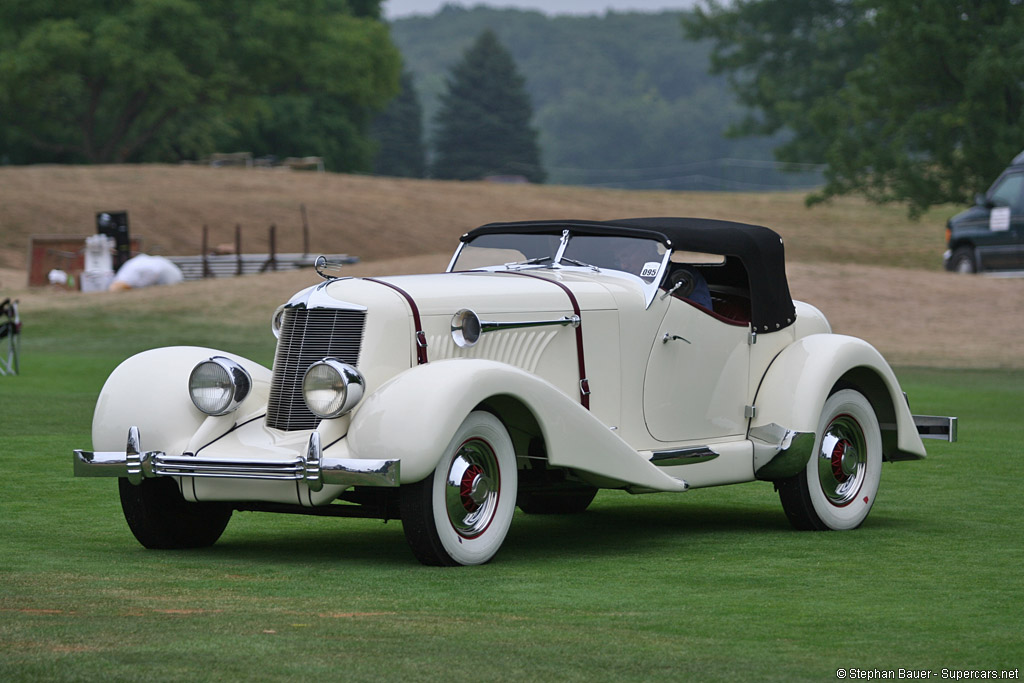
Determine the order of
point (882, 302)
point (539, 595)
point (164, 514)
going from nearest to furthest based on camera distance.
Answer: point (539, 595) → point (164, 514) → point (882, 302)

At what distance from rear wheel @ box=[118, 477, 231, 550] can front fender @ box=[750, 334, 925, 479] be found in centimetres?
302

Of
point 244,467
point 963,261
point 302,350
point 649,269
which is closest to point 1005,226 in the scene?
point 963,261

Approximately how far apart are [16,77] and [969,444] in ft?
166

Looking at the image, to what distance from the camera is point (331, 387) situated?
282 inches

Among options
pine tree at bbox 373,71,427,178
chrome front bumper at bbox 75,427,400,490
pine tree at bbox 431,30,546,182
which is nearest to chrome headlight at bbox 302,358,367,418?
chrome front bumper at bbox 75,427,400,490

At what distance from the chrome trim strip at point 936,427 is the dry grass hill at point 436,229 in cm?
1565

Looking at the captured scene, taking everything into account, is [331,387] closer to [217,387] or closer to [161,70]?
[217,387]

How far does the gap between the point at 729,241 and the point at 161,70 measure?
2081 inches

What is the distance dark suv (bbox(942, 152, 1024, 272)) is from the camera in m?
29.6

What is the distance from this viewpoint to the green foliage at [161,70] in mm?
58500

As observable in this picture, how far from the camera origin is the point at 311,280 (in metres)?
31.5

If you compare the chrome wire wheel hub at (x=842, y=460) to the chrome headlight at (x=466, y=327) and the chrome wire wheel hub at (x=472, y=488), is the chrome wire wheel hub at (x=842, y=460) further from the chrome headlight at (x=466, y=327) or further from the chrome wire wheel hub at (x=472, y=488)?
the chrome headlight at (x=466, y=327)

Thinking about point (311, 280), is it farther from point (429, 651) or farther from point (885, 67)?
point (429, 651)

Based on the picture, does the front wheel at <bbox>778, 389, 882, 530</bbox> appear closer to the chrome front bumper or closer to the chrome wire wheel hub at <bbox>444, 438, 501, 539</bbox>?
the chrome wire wheel hub at <bbox>444, 438, 501, 539</bbox>
